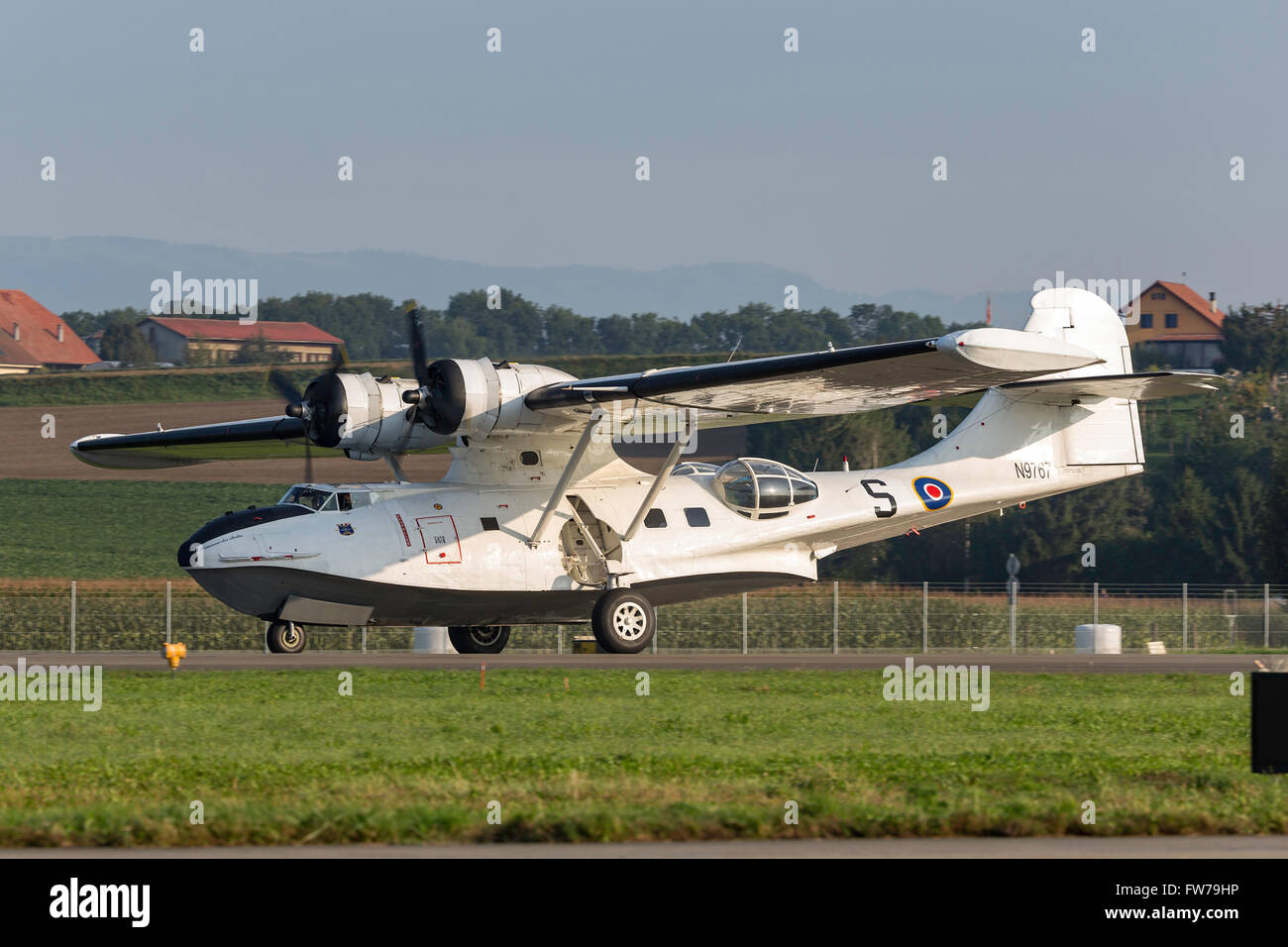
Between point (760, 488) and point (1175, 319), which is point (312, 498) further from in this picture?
point (1175, 319)

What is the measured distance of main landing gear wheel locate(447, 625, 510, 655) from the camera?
29.4 metres

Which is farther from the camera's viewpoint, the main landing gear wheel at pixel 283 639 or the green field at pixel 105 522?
Answer: the green field at pixel 105 522

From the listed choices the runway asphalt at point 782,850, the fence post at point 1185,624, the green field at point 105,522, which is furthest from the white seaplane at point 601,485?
the green field at point 105,522

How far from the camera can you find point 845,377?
23375mm

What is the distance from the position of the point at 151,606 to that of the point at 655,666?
698 inches

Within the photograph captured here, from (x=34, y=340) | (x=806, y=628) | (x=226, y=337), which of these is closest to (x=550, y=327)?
(x=226, y=337)

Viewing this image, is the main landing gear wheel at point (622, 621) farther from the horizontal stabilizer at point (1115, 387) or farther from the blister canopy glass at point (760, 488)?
the horizontal stabilizer at point (1115, 387)

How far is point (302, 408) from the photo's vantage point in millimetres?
26797

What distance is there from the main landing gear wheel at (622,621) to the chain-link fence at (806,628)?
5.59 metres

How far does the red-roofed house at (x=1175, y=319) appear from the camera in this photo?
117 m

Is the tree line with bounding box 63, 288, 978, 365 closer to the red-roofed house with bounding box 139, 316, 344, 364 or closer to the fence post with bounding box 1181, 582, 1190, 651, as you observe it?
the red-roofed house with bounding box 139, 316, 344, 364

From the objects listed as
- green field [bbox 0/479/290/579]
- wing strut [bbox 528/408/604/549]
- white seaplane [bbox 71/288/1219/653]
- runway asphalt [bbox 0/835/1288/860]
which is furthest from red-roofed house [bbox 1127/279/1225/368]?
runway asphalt [bbox 0/835/1288/860]

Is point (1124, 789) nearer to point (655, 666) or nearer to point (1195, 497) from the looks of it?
point (655, 666)
